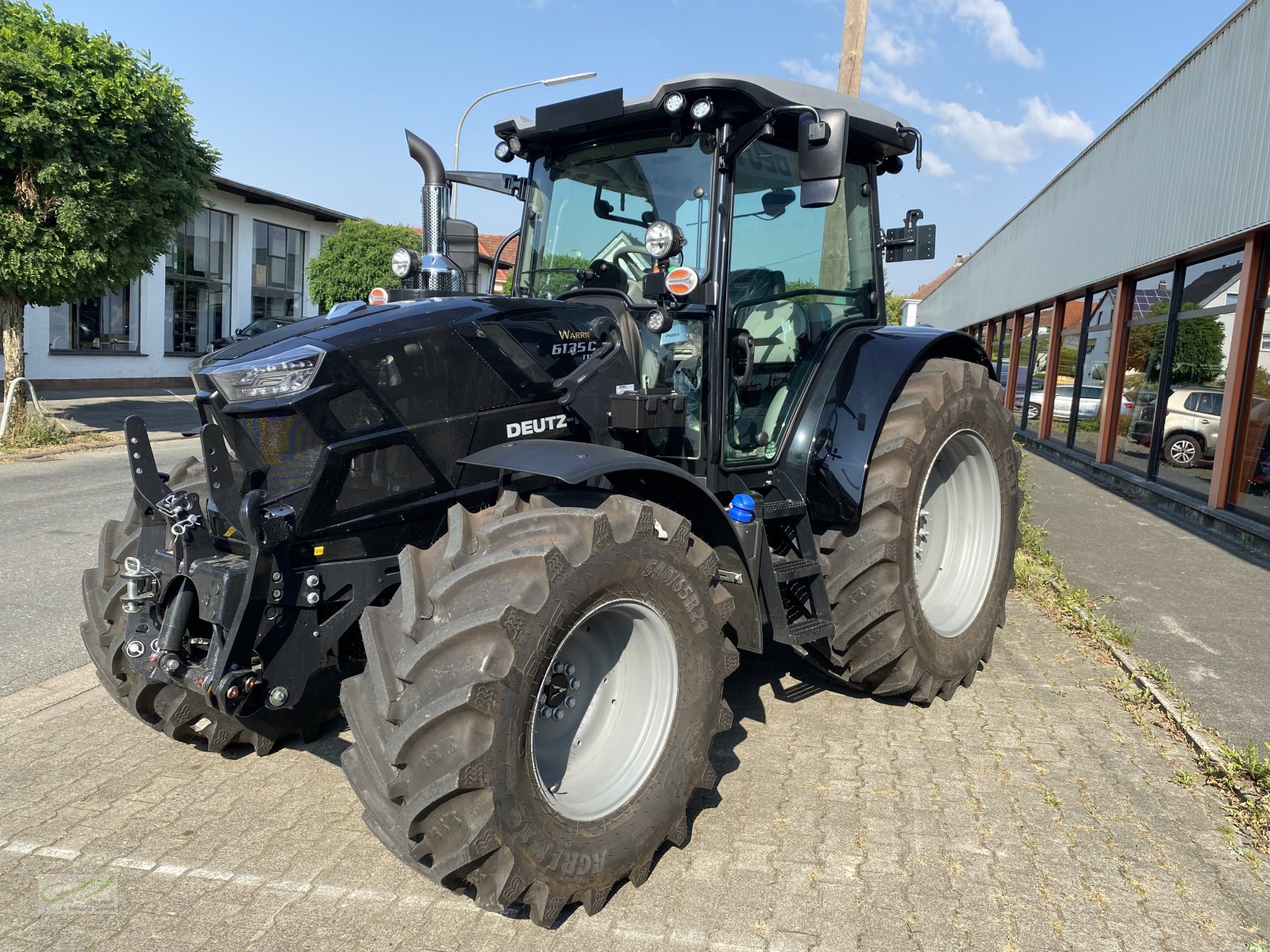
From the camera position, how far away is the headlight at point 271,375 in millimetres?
2955

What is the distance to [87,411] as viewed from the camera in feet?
58.2

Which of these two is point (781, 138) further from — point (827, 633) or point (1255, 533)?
point (1255, 533)

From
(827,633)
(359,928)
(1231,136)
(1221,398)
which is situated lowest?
(359,928)

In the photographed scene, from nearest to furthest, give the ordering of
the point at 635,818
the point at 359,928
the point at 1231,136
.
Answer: the point at 359,928
the point at 635,818
the point at 1231,136

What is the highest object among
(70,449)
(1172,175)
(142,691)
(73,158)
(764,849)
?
(1172,175)

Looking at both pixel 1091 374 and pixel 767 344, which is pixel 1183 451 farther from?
pixel 767 344

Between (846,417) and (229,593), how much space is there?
2.61m

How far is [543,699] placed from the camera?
115 inches

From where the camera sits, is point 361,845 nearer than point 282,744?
Yes

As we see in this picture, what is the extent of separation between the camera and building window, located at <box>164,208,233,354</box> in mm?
25391

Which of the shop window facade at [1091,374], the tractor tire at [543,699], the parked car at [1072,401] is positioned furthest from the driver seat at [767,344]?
the shop window facade at [1091,374]

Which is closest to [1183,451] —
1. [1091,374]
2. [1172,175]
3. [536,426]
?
[1172,175]

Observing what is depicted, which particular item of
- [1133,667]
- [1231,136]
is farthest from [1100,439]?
[1133,667]

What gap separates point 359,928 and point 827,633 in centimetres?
209
